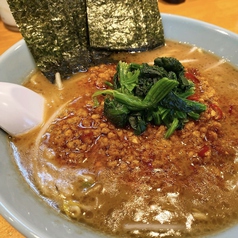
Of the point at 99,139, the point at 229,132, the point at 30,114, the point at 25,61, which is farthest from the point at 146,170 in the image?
the point at 25,61

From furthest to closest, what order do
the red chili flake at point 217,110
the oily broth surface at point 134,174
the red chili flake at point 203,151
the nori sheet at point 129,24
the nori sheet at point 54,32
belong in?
the nori sheet at point 129,24, the nori sheet at point 54,32, the red chili flake at point 217,110, the red chili flake at point 203,151, the oily broth surface at point 134,174

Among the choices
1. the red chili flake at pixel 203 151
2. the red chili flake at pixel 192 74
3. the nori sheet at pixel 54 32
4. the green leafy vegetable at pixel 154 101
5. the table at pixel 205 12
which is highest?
the nori sheet at pixel 54 32

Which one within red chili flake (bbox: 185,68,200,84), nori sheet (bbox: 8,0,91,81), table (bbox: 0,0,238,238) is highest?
nori sheet (bbox: 8,0,91,81)

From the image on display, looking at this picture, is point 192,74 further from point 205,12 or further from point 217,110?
point 205,12

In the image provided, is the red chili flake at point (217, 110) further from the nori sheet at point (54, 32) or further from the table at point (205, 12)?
the table at point (205, 12)

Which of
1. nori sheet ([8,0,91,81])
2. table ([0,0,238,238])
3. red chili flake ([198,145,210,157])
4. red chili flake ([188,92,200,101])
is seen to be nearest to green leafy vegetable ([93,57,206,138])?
red chili flake ([188,92,200,101])

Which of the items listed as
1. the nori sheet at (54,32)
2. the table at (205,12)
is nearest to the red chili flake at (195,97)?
the nori sheet at (54,32)

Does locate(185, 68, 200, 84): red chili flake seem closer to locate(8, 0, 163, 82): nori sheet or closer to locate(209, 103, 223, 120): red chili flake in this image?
locate(209, 103, 223, 120): red chili flake

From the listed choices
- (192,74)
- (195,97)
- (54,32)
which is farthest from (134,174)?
(54,32)
